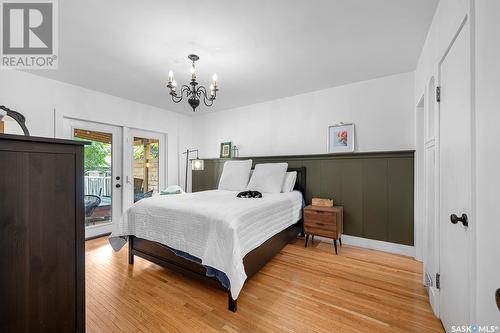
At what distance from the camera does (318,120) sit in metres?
3.51

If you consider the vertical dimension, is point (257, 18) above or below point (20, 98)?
above

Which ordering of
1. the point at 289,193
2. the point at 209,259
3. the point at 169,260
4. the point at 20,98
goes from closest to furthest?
the point at 209,259 → the point at 169,260 → the point at 20,98 → the point at 289,193

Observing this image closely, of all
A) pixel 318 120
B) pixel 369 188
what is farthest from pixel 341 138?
pixel 369 188

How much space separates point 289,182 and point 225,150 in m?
1.70

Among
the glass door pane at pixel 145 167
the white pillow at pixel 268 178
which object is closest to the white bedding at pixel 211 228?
the white pillow at pixel 268 178

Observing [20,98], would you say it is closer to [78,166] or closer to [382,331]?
[78,166]

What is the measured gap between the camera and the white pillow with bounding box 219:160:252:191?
368 centimetres

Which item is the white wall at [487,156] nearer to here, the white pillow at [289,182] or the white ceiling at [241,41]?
the white ceiling at [241,41]

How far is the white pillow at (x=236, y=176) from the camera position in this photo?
368cm

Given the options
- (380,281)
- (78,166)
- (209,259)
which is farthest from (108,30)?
(380,281)

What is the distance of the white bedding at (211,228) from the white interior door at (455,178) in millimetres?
1372

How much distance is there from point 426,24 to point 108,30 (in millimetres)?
2887

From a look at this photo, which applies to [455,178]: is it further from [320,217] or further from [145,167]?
[145,167]

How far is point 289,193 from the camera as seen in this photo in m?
3.21
